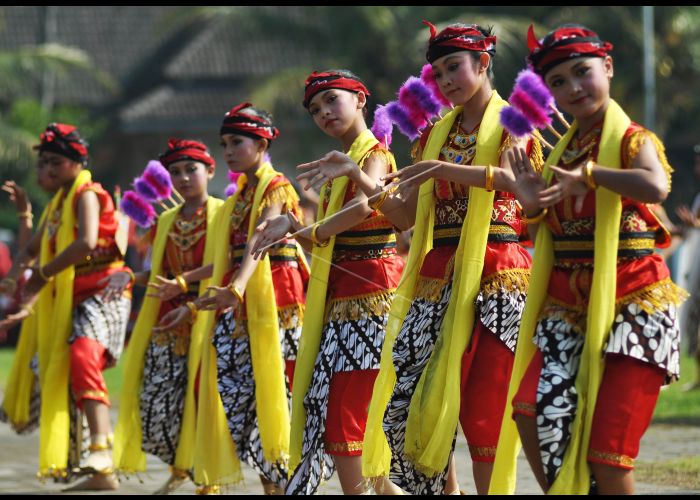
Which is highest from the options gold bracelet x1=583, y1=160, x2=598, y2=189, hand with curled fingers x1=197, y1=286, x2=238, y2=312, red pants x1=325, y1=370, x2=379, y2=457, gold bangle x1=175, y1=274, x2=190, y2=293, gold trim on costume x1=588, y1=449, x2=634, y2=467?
gold bracelet x1=583, y1=160, x2=598, y2=189

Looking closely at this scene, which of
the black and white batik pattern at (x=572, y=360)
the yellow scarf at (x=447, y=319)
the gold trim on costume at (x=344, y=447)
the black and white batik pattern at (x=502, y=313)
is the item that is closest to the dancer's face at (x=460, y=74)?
the yellow scarf at (x=447, y=319)

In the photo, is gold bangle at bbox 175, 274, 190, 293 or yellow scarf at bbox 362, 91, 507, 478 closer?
yellow scarf at bbox 362, 91, 507, 478

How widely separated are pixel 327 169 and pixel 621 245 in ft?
4.25

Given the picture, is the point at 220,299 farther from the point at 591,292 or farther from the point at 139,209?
the point at 591,292

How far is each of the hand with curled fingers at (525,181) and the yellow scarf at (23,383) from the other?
4.89 m

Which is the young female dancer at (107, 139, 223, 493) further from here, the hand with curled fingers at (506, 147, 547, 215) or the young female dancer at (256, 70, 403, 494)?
the hand with curled fingers at (506, 147, 547, 215)

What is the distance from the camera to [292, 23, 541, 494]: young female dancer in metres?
5.59

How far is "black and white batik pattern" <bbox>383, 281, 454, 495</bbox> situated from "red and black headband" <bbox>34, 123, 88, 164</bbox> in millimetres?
3660

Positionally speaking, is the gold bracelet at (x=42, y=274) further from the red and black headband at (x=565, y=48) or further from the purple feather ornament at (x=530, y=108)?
the red and black headband at (x=565, y=48)

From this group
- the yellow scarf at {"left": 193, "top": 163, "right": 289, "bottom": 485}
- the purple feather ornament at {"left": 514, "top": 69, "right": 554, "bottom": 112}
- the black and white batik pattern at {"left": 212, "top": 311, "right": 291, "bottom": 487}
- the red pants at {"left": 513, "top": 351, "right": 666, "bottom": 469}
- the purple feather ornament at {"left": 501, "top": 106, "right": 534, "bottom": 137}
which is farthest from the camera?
the black and white batik pattern at {"left": 212, "top": 311, "right": 291, "bottom": 487}

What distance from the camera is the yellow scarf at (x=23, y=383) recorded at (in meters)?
9.09

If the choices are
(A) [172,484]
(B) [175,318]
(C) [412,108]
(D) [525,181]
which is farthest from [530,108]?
(A) [172,484]

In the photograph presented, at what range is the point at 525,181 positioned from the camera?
4.88 m

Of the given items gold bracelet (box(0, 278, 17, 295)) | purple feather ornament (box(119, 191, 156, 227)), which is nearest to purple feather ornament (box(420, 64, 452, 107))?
purple feather ornament (box(119, 191, 156, 227))
